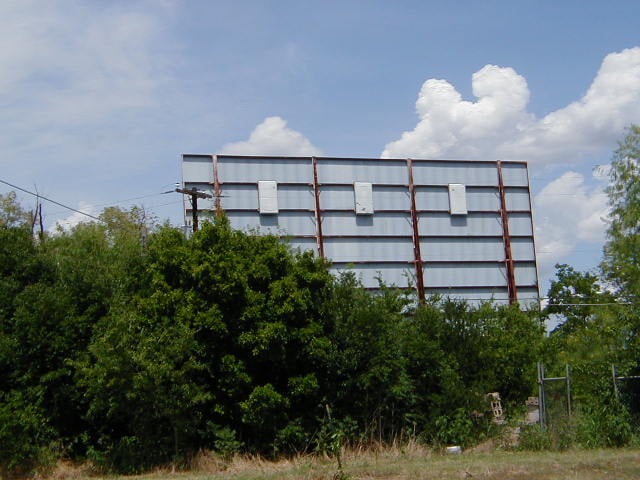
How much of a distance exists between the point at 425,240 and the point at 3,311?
19.7 m

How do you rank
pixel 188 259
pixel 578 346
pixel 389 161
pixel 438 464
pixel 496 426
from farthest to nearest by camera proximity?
1. pixel 389 161
2. pixel 578 346
3. pixel 496 426
4. pixel 188 259
5. pixel 438 464

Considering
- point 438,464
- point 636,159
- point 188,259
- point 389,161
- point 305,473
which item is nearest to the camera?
point 305,473

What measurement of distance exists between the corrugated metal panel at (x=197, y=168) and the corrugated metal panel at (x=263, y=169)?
0.50 metres

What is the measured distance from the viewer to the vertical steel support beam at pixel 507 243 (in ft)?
126

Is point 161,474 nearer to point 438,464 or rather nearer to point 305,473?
point 305,473

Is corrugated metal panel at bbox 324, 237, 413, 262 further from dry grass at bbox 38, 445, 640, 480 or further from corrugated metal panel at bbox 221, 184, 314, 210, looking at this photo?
dry grass at bbox 38, 445, 640, 480

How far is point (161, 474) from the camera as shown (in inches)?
802

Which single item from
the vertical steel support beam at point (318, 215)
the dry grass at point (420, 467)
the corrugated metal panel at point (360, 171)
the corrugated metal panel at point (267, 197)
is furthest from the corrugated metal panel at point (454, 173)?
the dry grass at point (420, 467)

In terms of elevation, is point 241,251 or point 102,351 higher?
point 241,251

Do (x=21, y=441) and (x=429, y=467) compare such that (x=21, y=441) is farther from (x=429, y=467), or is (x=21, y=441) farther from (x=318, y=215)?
(x=318, y=215)

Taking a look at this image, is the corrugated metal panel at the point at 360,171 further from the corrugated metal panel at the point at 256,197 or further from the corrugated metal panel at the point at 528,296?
the corrugated metal panel at the point at 528,296

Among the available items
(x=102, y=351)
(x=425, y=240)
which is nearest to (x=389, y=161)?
(x=425, y=240)

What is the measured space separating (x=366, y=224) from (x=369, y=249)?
1.13 meters

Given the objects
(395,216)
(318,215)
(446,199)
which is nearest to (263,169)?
(318,215)
